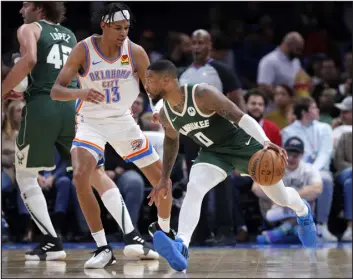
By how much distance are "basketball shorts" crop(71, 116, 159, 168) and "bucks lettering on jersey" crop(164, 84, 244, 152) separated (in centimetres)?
66

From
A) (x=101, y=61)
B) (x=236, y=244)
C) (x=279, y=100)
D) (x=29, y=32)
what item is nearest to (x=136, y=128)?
(x=101, y=61)

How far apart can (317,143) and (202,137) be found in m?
4.14

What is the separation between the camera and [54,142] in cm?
845

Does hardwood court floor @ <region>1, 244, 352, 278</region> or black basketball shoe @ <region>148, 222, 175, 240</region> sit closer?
hardwood court floor @ <region>1, 244, 352, 278</region>

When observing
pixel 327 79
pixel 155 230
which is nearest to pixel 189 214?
pixel 155 230

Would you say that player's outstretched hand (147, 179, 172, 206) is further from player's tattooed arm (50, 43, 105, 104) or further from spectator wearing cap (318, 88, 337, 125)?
spectator wearing cap (318, 88, 337, 125)

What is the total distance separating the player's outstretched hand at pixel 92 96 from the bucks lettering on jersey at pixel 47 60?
1.06 metres

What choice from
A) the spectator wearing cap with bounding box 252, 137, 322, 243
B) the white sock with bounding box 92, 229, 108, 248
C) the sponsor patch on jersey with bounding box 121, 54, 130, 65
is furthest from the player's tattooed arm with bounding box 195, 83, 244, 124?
the spectator wearing cap with bounding box 252, 137, 322, 243

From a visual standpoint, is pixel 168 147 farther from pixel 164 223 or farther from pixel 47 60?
pixel 47 60

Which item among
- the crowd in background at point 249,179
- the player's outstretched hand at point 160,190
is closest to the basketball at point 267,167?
the player's outstretched hand at point 160,190

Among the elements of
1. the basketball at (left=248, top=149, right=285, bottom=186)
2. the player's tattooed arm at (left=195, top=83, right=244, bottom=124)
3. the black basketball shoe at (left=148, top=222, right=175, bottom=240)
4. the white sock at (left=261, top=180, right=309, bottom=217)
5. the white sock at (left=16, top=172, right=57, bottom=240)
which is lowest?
the black basketball shoe at (left=148, top=222, right=175, bottom=240)

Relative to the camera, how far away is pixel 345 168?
11383mm

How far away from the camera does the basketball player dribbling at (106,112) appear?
25.1 feet

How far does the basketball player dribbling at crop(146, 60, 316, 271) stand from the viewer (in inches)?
280
